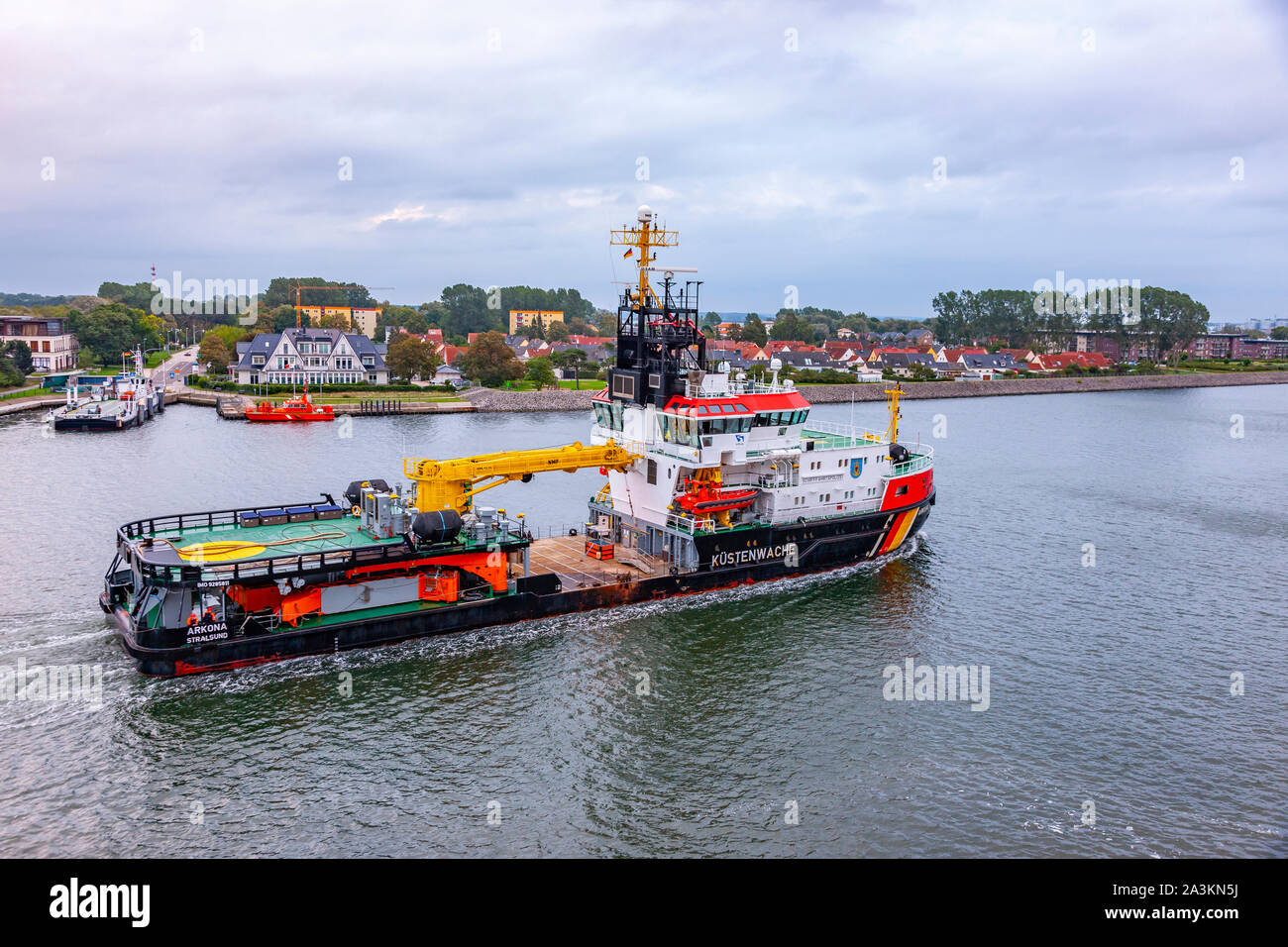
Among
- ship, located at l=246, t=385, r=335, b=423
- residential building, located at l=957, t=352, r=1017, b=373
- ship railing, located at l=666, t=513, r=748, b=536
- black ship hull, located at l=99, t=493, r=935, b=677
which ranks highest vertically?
residential building, located at l=957, t=352, r=1017, b=373

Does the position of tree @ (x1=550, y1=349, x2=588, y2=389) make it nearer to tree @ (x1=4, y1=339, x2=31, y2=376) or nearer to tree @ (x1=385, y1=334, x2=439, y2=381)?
tree @ (x1=385, y1=334, x2=439, y2=381)

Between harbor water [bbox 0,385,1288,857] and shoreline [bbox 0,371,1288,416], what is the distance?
110 ft

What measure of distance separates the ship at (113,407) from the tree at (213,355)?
62.4 feet

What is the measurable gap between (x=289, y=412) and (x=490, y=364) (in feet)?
93.4

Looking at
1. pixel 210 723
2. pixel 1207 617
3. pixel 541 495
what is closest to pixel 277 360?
pixel 541 495

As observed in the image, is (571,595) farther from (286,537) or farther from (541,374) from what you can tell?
(541,374)

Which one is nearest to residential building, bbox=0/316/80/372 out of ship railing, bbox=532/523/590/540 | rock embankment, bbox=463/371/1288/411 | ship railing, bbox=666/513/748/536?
rock embankment, bbox=463/371/1288/411

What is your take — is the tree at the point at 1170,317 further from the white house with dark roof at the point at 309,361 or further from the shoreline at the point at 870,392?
the white house with dark roof at the point at 309,361

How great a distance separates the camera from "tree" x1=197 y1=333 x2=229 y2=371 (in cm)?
9681

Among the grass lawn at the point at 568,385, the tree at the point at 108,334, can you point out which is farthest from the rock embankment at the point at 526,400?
the tree at the point at 108,334

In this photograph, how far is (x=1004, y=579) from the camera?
3303 centimetres

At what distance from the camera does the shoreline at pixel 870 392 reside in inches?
3268

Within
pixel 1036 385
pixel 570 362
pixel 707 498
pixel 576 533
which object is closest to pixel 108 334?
pixel 570 362

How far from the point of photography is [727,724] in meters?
21.5
